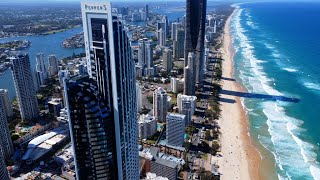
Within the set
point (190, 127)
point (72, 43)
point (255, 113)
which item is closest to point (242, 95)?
point (255, 113)

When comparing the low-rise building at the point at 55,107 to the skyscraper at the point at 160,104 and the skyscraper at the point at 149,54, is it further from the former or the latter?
the skyscraper at the point at 149,54

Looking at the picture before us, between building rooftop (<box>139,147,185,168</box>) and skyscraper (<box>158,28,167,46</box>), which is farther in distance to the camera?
skyscraper (<box>158,28,167,46</box>)

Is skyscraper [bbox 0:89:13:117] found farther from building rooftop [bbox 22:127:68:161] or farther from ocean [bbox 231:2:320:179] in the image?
ocean [bbox 231:2:320:179]

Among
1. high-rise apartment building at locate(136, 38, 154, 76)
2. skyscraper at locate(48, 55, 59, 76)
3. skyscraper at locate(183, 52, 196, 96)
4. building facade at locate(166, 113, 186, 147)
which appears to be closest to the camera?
building facade at locate(166, 113, 186, 147)

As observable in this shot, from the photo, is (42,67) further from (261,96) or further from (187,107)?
(261,96)

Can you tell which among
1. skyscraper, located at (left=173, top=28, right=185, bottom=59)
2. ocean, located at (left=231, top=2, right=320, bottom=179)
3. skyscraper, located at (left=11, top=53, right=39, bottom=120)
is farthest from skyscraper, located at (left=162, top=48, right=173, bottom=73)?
skyscraper, located at (left=11, top=53, right=39, bottom=120)
